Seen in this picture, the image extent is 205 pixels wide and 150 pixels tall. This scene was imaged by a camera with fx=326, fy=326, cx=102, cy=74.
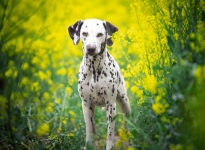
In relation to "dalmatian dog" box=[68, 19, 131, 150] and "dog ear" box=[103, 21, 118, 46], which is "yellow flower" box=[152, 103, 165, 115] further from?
"dog ear" box=[103, 21, 118, 46]

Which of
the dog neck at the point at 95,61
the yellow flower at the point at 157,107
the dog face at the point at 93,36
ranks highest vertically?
the dog face at the point at 93,36

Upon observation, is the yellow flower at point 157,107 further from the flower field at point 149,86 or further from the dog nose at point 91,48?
the dog nose at point 91,48

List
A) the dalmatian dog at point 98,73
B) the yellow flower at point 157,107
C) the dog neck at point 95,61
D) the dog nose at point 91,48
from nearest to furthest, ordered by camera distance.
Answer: the yellow flower at point 157,107 → the dog nose at point 91,48 → the dalmatian dog at point 98,73 → the dog neck at point 95,61

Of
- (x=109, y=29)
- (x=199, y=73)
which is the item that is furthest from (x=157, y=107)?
(x=109, y=29)

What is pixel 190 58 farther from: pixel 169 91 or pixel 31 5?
pixel 31 5

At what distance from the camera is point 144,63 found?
3.98m

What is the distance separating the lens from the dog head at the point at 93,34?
3561mm

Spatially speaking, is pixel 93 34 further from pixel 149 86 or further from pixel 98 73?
pixel 149 86

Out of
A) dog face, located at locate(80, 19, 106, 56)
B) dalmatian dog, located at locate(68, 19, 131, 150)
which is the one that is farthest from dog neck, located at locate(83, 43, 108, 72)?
dog face, located at locate(80, 19, 106, 56)

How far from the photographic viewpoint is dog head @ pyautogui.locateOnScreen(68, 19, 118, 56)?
3561 millimetres

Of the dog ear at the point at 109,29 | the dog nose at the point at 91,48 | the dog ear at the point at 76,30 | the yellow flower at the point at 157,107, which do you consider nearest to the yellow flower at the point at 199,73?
the yellow flower at the point at 157,107

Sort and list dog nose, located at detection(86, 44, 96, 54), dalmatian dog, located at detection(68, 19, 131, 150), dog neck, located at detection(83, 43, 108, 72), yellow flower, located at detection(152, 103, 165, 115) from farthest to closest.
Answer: dog neck, located at detection(83, 43, 108, 72), dalmatian dog, located at detection(68, 19, 131, 150), dog nose, located at detection(86, 44, 96, 54), yellow flower, located at detection(152, 103, 165, 115)

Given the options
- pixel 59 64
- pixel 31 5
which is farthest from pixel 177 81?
pixel 59 64

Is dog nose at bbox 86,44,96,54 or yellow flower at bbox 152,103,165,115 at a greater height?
dog nose at bbox 86,44,96,54
